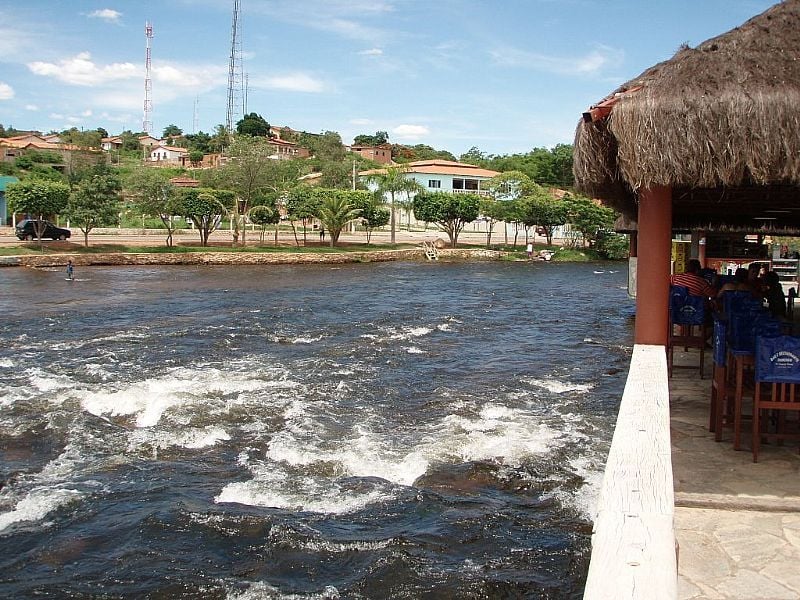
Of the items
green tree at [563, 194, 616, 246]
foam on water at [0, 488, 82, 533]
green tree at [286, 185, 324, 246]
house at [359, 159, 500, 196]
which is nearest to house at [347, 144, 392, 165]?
house at [359, 159, 500, 196]

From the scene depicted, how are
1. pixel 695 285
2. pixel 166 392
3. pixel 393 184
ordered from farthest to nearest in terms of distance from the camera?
pixel 393 184, pixel 166 392, pixel 695 285

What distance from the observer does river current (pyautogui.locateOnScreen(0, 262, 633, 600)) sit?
6.41m

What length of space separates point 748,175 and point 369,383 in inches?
337

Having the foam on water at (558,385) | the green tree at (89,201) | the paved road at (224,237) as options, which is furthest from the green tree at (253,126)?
the foam on water at (558,385)

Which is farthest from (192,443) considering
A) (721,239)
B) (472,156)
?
(472,156)

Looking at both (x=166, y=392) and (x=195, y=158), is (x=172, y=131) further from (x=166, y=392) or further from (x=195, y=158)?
(x=166, y=392)

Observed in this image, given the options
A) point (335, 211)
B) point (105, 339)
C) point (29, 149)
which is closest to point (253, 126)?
point (29, 149)

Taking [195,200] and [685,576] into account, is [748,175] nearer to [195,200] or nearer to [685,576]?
[685,576]

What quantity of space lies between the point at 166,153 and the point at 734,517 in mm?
108449

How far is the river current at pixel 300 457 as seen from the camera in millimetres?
6414

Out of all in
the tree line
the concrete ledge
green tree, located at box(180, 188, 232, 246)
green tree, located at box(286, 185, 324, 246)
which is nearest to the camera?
the concrete ledge

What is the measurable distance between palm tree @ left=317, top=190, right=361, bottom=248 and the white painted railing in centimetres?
4323

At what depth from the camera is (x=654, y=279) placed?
598 cm

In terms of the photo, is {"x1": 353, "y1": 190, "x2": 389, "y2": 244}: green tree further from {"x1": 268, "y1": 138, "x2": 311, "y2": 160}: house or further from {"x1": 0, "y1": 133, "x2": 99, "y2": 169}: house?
{"x1": 268, "y1": 138, "x2": 311, "y2": 160}: house
